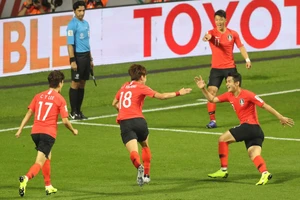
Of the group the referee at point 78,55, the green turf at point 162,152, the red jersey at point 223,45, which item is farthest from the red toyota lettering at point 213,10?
the red jersey at point 223,45

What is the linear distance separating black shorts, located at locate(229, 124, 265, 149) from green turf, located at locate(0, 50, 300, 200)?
670 millimetres

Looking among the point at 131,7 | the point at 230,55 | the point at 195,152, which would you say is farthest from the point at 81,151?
the point at 131,7

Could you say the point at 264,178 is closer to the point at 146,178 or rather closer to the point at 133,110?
the point at 146,178

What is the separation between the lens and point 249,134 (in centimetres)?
1908

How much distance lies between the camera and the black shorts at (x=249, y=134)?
19.1 metres

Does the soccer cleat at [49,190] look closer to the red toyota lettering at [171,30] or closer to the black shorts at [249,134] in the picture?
the black shorts at [249,134]

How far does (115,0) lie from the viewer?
1452 inches

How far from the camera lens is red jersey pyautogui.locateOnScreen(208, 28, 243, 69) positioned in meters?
24.8

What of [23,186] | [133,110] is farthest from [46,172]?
[133,110]

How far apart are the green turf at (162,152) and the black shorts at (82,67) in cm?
105

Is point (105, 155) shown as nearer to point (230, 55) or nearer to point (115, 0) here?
point (230, 55)

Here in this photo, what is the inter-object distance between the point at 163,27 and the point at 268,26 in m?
3.14

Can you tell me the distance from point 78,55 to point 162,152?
489 cm

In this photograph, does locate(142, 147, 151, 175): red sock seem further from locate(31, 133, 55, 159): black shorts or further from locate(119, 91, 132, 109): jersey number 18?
locate(31, 133, 55, 159): black shorts
